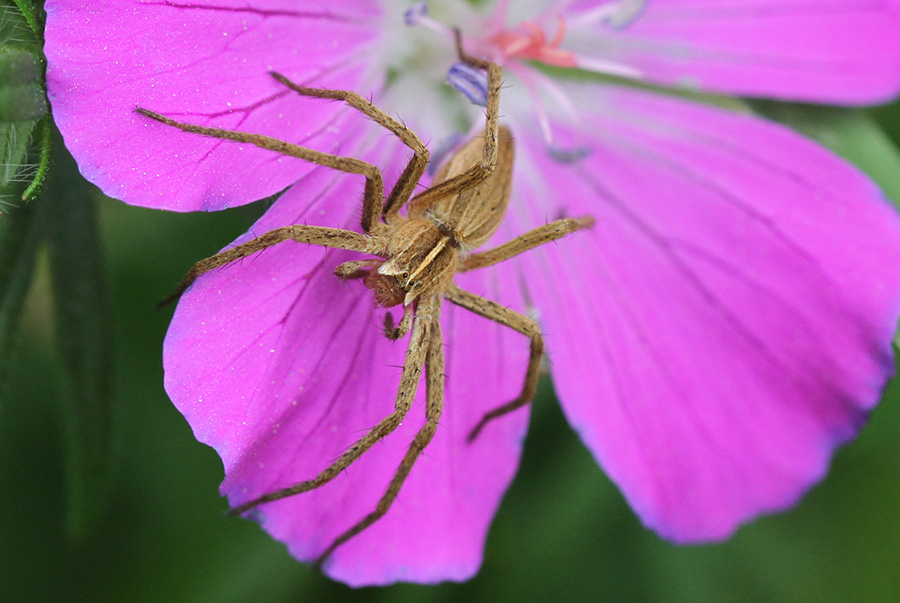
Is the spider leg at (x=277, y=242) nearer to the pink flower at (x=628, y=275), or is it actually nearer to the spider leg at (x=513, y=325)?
the pink flower at (x=628, y=275)

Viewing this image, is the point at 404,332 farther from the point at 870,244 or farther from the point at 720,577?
the point at 720,577

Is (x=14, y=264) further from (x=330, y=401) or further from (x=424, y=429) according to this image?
(x=424, y=429)

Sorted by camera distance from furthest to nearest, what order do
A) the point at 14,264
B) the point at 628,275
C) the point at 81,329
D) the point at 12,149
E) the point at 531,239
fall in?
the point at 628,275
the point at 531,239
the point at 81,329
the point at 14,264
the point at 12,149

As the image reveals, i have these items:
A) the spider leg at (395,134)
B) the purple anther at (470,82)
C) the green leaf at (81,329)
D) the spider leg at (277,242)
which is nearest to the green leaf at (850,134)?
the purple anther at (470,82)

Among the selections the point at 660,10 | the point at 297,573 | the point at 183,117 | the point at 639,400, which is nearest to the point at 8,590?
the point at 297,573

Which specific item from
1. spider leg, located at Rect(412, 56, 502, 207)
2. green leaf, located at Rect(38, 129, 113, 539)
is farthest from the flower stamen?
green leaf, located at Rect(38, 129, 113, 539)

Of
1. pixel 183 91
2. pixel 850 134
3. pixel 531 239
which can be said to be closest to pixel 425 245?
pixel 531 239

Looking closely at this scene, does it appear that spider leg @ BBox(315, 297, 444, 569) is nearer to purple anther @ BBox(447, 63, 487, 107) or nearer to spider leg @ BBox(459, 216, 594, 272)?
spider leg @ BBox(459, 216, 594, 272)
